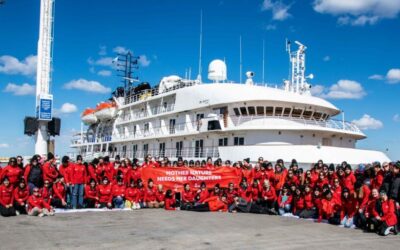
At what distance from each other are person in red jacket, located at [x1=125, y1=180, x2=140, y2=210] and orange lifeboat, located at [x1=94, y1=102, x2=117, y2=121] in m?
27.2

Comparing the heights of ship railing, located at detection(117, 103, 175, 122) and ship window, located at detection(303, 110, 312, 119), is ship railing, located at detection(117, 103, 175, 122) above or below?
above

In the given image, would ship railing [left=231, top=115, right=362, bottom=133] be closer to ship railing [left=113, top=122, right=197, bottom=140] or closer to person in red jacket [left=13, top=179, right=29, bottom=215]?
ship railing [left=113, top=122, right=197, bottom=140]

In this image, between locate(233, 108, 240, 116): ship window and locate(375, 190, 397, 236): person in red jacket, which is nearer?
locate(375, 190, 397, 236): person in red jacket

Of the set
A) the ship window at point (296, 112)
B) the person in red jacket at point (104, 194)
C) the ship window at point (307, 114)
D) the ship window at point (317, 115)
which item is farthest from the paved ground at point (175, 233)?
the ship window at point (317, 115)

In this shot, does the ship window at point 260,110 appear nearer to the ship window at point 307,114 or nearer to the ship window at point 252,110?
the ship window at point 252,110

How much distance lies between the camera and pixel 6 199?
11641 millimetres

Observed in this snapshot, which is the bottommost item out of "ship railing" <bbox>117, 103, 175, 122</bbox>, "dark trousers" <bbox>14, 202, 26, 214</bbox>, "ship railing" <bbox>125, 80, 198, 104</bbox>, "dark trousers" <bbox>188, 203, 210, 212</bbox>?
"dark trousers" <bbox>188, 203, 210, 212</bbox>

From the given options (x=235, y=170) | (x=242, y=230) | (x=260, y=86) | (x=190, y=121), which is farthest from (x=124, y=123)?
(x=242, y=230)

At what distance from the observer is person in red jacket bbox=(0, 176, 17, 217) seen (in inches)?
449

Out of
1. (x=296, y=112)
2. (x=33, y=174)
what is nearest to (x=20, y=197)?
(x=33, y=174)

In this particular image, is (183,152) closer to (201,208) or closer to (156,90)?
(156,90)

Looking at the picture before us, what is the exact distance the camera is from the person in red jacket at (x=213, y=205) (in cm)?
1375

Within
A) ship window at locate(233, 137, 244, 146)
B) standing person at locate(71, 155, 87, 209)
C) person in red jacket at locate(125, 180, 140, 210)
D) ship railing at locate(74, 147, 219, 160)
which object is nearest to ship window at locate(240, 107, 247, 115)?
ship window at locate(233, 137, 244, 146)

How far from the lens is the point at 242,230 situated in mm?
10086
